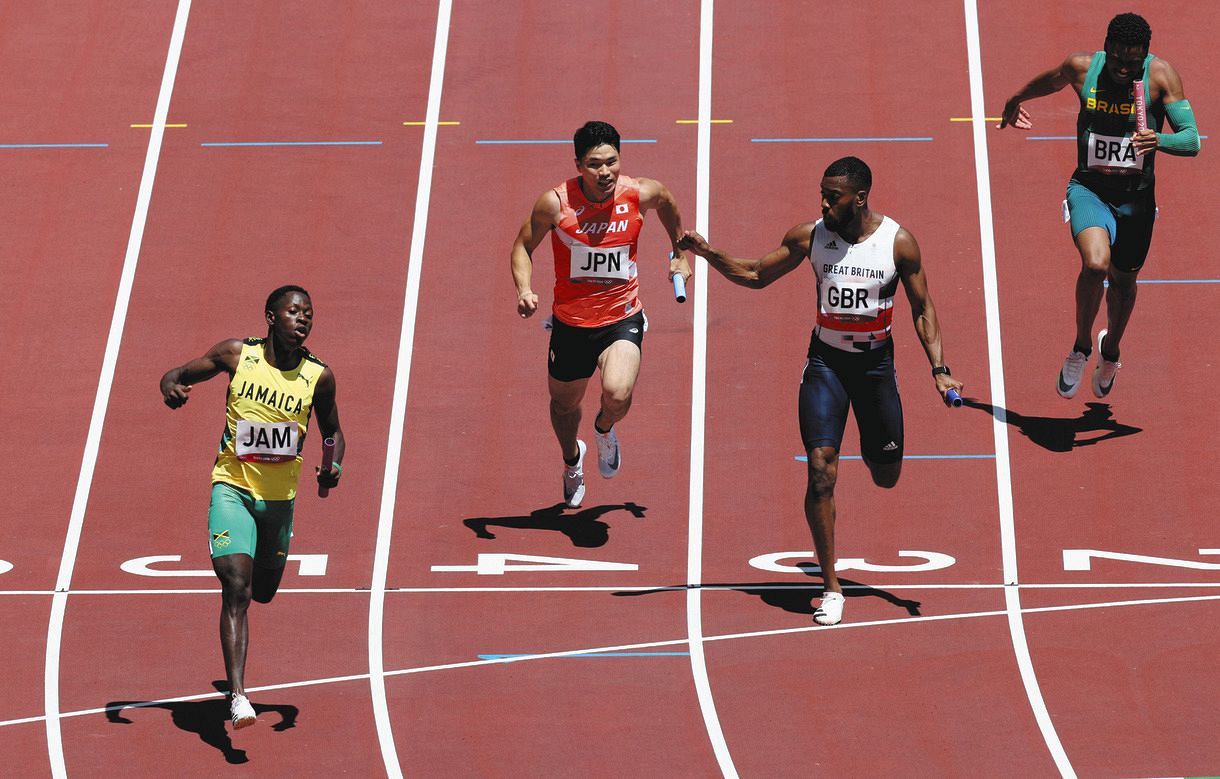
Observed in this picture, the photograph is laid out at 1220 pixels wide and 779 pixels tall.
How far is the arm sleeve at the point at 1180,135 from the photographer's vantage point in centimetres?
1420

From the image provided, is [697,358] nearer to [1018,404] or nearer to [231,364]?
[1018,404]

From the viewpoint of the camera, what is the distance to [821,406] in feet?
42.3

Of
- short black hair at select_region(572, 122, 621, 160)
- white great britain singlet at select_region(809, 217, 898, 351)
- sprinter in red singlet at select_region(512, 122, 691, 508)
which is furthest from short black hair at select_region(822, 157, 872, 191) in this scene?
short black hair at select_region(572, 122, 621, 160)

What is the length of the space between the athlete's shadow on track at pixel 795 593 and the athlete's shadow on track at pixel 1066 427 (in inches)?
86.2

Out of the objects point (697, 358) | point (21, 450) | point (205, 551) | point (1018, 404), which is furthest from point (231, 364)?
point (1018, 404)

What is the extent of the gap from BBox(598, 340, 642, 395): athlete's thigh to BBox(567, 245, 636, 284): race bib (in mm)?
405

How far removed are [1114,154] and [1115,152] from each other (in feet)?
0.05

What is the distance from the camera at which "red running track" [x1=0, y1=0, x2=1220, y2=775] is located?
1233cm

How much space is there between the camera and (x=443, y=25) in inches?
775

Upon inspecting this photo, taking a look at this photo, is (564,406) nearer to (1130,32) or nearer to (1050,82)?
(1050,82)

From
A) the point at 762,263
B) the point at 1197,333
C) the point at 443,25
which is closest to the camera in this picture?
the point at 762,263

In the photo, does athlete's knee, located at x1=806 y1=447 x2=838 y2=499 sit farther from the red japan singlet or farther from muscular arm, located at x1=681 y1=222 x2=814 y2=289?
the red japan singlet

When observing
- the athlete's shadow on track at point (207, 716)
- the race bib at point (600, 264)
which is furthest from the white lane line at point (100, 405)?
the race bib at point (600, 264)

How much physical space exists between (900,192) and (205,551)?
641 centimetres
